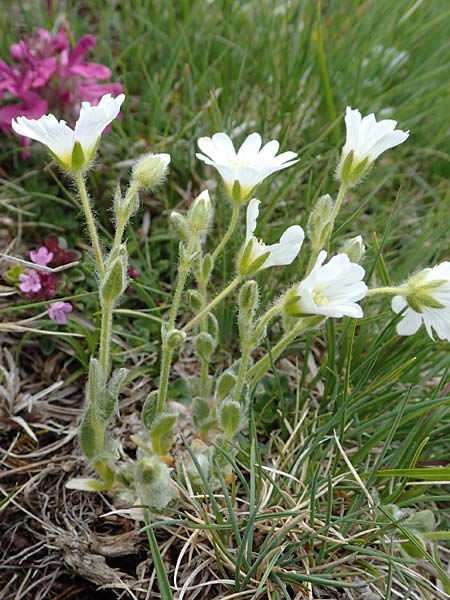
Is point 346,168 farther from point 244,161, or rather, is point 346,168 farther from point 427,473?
point 427,473

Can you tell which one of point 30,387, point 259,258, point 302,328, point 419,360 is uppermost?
point 259,258

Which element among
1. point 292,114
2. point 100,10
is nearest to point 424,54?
point 292,114

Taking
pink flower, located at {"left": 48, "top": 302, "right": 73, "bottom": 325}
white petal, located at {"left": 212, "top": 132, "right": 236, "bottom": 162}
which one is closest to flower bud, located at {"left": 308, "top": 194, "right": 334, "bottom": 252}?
white petal, located at {"left": 212, "top": 132, "right": 236, "bottom": 162}

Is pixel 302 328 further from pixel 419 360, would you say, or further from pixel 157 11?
pixel 157 11

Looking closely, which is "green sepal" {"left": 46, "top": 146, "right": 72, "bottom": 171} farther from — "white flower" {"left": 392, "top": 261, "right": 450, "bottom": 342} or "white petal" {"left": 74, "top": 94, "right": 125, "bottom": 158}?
"white flower" {"left": 392, "top": 261, "right": 450, "bottom": 342}

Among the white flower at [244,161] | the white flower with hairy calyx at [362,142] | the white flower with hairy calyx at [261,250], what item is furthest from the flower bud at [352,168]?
the white flower with hairy calyx at [261,250]

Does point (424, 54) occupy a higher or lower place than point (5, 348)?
higher
